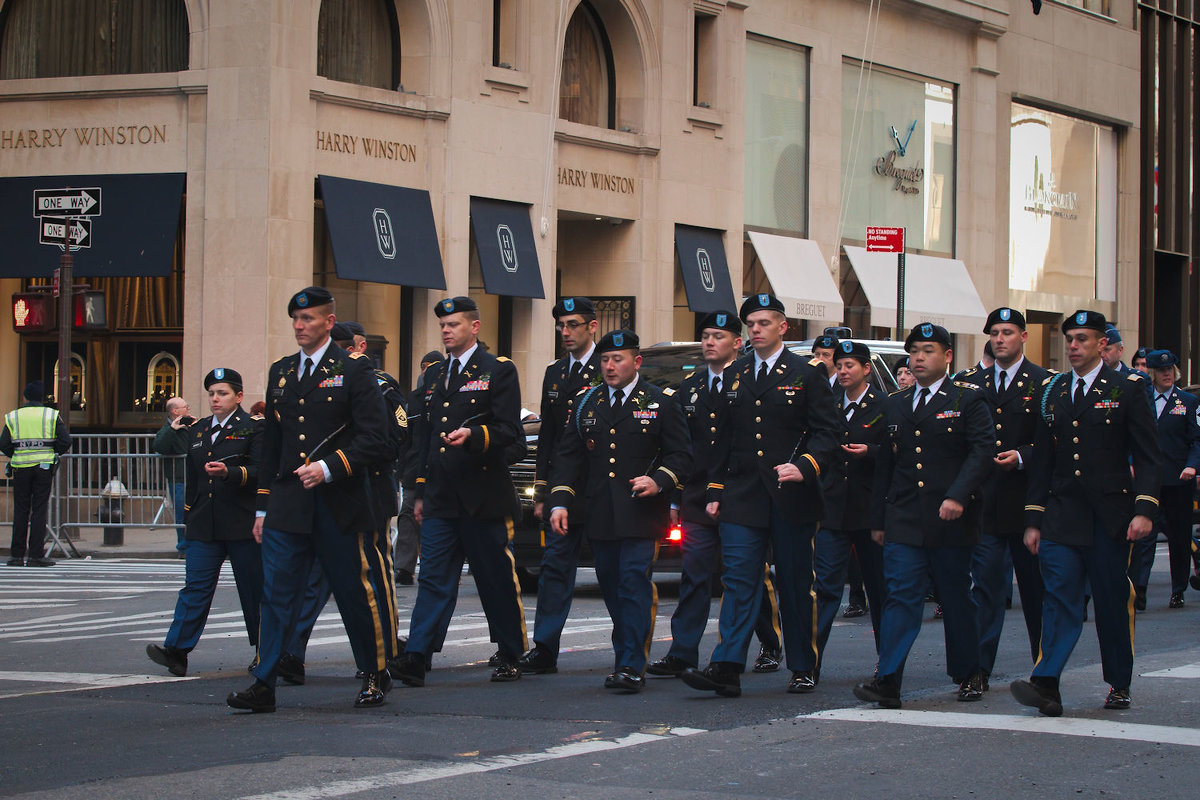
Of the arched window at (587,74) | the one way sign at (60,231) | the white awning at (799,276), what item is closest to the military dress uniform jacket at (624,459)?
the one way sign at (60,231)

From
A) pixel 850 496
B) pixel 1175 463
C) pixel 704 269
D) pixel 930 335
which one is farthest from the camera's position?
pixel 704 269

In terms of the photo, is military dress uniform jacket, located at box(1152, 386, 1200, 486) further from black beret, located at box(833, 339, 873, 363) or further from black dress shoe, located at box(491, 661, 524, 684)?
black dress shoe, located at box(491, 661, 524, 684)

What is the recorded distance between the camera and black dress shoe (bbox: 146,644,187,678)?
10180mm

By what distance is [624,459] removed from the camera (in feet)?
32.4

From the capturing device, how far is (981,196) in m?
41.4

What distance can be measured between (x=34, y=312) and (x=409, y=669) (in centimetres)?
1307

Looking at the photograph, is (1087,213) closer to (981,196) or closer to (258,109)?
(981,196)

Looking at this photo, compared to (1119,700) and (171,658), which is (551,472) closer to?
(171,658)

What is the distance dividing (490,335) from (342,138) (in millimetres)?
5323

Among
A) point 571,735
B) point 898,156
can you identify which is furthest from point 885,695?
point 898,156

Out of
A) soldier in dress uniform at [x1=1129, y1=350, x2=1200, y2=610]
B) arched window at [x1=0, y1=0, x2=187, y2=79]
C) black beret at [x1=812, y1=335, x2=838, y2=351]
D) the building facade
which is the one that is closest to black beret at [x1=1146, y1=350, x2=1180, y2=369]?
soldier in dress uniform at [x1=1129, y1=350, x2=1200, y2=610]

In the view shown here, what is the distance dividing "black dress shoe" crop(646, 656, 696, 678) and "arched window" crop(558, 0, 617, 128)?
2188cm

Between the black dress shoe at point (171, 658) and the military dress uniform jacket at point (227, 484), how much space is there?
28.0 inches

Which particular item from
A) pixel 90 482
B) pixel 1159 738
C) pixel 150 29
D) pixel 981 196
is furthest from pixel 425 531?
pixel 981 196
